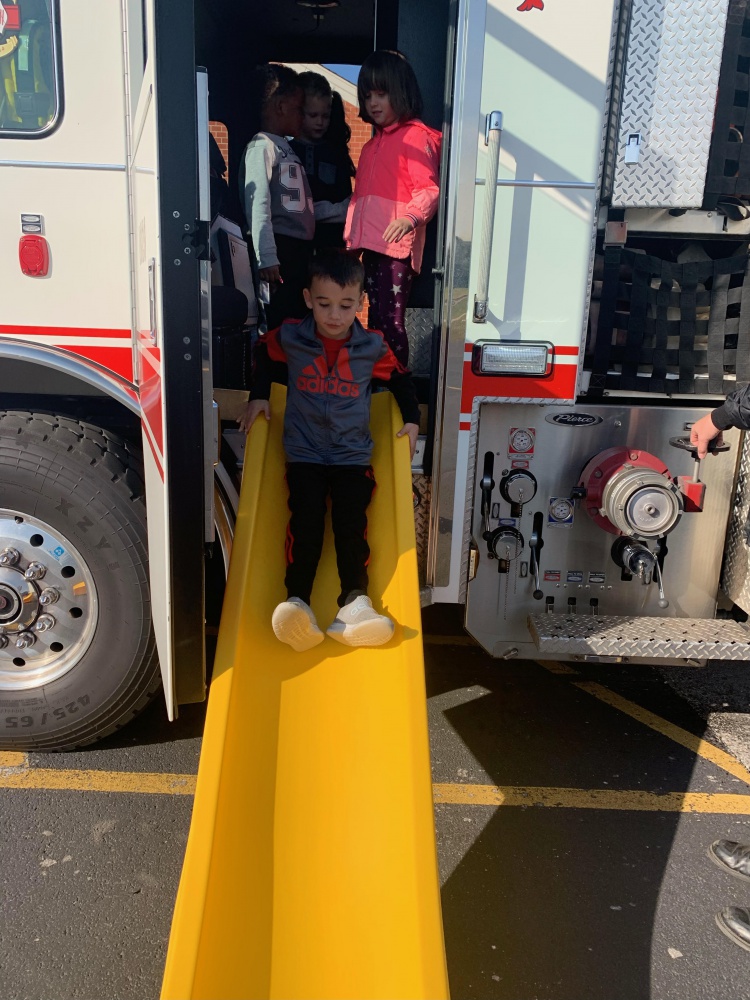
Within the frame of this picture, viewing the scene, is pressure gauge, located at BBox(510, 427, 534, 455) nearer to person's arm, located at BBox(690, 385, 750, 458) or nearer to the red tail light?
person's arm, located at BBox(690, 385, 750, 458)

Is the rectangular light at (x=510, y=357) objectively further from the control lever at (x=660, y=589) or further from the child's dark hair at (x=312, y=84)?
the child's dark hair at (x=312, y=84)

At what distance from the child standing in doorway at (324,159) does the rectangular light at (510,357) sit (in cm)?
177

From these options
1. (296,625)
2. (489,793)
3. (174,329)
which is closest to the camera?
(174,329)

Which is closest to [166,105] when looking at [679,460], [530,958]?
[679,460]

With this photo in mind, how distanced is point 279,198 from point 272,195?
1.5 inches

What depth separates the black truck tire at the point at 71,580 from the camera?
2730mm

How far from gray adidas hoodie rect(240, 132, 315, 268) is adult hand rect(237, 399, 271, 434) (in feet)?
3.05

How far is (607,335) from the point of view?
9.72ft

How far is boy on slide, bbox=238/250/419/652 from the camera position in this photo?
270 cm

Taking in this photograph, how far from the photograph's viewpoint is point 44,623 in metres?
2.83

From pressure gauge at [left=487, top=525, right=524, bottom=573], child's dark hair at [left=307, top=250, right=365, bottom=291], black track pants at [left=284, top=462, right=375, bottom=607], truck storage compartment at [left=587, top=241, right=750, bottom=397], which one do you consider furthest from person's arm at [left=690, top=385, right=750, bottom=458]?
child's dark hair at [left=307, top=250, right=365, bottom=291]

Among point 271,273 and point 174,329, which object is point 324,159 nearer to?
point 271,273

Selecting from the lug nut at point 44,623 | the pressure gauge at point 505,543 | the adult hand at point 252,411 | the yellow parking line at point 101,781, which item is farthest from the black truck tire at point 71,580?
the pressure gauge at point 505,543

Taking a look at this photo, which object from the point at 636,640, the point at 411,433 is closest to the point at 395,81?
the point at 411,433
